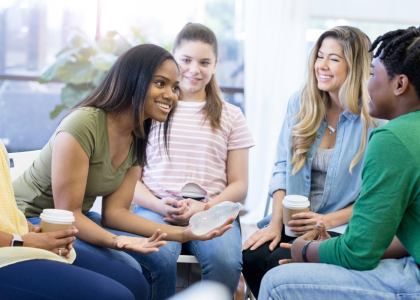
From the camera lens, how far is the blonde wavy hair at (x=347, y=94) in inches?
67.4

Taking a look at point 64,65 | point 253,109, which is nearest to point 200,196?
point 253,109

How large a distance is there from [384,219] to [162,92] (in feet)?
2.97

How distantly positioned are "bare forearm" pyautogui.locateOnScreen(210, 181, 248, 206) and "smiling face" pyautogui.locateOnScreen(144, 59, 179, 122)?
0.48 meters

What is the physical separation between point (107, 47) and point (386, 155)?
291cm

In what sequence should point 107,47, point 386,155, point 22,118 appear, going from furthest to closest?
point 22,118 → point 107,47 → point 386,155

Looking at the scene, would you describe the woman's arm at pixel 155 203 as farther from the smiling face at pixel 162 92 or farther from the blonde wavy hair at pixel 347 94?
the blonde wavy hair at pixel 347 94

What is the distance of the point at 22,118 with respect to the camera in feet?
13.8

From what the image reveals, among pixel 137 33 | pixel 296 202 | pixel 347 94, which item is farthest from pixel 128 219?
pixel 137 33

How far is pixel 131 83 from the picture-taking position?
1.46 meters

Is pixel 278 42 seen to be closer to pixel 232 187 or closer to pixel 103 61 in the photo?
pixel 103 61

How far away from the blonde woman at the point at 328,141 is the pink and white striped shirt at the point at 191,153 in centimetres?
29

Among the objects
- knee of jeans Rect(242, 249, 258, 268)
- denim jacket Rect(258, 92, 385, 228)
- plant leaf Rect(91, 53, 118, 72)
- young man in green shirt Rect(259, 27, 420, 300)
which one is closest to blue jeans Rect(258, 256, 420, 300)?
young man in green shirt Rect(259, 27, 420, 300)

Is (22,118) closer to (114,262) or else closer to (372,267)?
(114,262)

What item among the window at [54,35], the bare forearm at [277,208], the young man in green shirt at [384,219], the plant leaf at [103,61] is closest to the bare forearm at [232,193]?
the bare forearm at [277,208]
